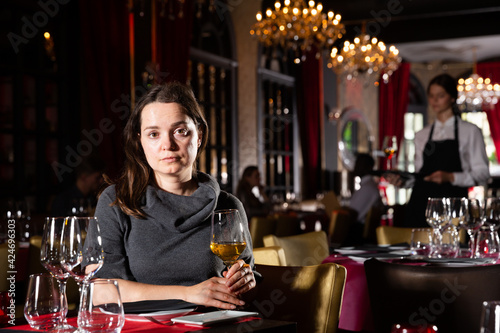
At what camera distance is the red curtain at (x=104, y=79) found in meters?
5.87

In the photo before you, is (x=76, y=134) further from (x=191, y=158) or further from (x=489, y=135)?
(x=489, y=135)

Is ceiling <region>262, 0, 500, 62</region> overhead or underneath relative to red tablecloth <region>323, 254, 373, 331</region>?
overhead

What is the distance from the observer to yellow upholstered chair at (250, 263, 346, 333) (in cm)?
206

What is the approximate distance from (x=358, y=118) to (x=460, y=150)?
367 inches

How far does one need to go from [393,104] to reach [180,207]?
1338 cm

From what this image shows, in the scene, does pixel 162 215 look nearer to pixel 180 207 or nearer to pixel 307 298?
pixel 180 207

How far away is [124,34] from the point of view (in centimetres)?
624

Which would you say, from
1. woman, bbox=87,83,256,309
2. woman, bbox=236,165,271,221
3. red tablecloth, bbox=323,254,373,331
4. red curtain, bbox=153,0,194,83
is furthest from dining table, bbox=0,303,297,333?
red curtain, bbox=153,0,194,83

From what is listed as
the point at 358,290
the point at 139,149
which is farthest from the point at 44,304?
the point at 358,290

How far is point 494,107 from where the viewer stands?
15344 mm

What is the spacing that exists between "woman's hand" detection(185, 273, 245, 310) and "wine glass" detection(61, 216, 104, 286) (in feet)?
1.27

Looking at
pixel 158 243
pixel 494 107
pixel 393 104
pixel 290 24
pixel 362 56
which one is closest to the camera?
pixel 158 243

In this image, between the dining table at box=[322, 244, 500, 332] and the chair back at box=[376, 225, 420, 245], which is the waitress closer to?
the chair back at box=[376, 225, 420, 245]

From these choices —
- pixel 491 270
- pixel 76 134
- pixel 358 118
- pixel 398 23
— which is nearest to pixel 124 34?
pixel 76 134
